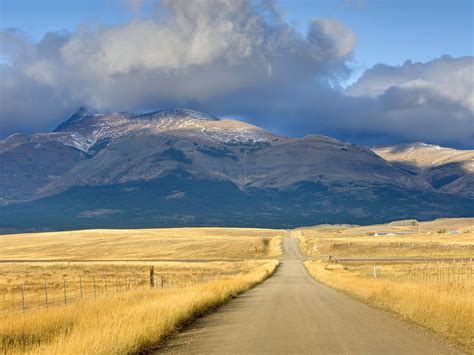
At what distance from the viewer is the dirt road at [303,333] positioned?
51.5 feet

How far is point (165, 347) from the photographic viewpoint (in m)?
16.6

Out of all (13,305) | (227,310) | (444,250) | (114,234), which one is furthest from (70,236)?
(227,310)

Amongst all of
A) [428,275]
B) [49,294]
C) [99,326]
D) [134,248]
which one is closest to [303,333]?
[99,326]

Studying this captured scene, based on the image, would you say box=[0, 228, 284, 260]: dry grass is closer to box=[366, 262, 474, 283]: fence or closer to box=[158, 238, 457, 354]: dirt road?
box=[366, 262, 474, 283]: fence

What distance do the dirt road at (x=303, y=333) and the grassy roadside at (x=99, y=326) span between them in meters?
0.69

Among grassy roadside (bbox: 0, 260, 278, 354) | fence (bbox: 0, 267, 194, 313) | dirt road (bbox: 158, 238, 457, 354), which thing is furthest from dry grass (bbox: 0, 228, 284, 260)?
grassy roadside (bbox: 0, 260, 278, 354)

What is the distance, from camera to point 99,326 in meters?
17.6

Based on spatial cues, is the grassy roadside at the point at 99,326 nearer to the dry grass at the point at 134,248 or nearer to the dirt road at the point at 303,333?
A: the dirt road at the point at 303,333

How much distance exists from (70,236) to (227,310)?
162 m

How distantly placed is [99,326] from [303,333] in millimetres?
5498

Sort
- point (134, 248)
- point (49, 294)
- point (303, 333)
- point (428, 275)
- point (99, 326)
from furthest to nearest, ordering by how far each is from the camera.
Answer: point (134, 248) → point (428, 275) → point (49, 294) → point (303, 333) → point (99, 326)

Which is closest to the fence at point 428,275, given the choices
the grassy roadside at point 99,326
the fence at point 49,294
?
the fence at point 49,294

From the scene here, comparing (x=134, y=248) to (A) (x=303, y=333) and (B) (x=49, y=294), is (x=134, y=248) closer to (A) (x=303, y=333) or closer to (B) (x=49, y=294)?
(B) (x=49, y=294)

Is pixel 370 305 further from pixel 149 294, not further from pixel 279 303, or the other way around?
pixel 149 294
